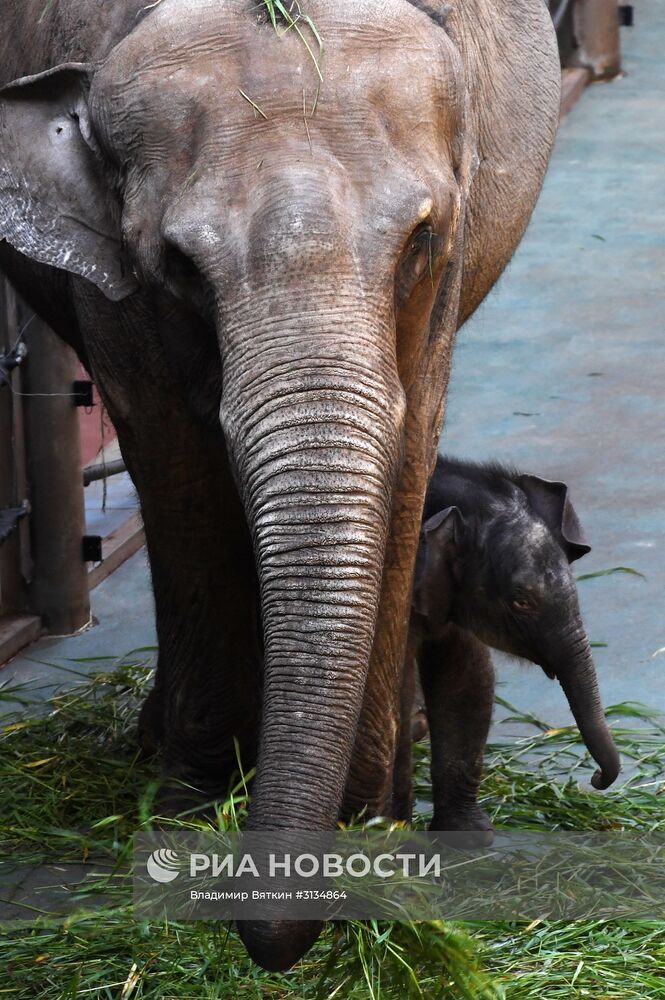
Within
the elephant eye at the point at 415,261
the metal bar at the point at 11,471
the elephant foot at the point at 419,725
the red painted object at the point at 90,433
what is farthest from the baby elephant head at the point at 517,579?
the red painted object at the point at 90,433

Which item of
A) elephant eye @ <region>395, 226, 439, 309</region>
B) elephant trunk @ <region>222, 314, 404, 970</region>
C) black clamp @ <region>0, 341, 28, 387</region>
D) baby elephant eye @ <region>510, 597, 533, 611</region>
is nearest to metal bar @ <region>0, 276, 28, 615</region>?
black clamp @ <region>0, 341, 28, 387</region>

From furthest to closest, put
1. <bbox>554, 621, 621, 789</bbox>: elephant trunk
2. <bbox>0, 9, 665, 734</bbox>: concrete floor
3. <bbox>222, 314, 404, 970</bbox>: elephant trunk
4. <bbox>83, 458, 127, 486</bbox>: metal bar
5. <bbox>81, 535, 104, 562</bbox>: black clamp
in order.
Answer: <bbox>83, 458, 127, 486</bbox>: metal bar < <bbox>81, 535, 104, 562</bbox>: black clamp < <bbox>0, 9, 665, 734</bbox>: concrete floor < <bbox>554, 621, 621, 789</bbox>: elephant trunk < <bbox>222, 314, 404, 970</bbox>: elephant trunk

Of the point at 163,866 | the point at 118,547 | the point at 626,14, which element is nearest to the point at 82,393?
the point at 118,547

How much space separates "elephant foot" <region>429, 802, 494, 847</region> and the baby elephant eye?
0.54 m

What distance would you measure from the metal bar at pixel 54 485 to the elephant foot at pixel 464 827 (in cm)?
189

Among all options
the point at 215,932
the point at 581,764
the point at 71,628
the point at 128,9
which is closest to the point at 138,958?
the point at 215,932

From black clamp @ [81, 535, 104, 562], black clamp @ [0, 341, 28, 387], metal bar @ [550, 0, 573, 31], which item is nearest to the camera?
black clamp @ [0, 341, 28, 387]

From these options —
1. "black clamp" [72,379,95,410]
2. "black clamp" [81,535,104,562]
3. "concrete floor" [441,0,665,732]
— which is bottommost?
"concrete floor" [441,0,665,732]

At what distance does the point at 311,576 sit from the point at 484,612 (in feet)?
4.73

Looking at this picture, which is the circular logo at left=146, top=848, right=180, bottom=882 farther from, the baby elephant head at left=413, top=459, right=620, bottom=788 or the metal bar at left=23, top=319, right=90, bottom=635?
the metal bar at left=23, top=319, right=90, bottom=635

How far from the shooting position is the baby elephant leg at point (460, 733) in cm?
474

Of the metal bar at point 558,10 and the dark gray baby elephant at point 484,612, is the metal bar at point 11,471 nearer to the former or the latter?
the dark gray baby elephant at point 484,612

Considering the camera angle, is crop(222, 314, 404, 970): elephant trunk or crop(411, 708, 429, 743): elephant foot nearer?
crop(222, 314, 404, 970): elephant trunk

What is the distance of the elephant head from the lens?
3.32 metres
